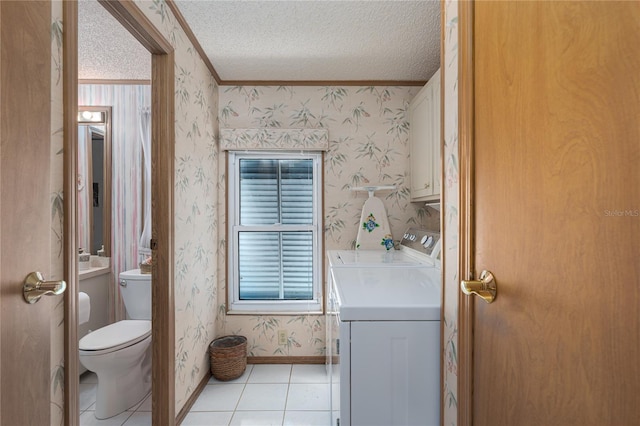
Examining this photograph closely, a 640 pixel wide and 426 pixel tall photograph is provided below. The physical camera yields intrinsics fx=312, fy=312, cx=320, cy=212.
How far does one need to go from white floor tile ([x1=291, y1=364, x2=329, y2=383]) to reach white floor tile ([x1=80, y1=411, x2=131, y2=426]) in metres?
1.09

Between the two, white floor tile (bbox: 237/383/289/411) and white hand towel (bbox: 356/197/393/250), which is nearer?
white floor tile (bbox: 237/383/289/411)

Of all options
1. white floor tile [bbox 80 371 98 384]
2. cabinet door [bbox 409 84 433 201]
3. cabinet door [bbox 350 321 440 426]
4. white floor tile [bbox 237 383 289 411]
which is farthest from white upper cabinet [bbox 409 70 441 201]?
white floor tile [bbox 80 371 98 384]

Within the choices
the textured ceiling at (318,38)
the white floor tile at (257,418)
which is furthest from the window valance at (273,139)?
the white floor tile at (257,418)

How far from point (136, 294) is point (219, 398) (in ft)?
3.26

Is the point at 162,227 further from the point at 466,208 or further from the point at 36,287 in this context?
the point at 466,208

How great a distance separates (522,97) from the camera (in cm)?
70

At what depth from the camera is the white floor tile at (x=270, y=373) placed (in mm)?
2352

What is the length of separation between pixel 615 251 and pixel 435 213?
2170 mm

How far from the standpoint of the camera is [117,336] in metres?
1.97

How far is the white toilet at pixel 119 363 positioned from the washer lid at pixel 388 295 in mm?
1386

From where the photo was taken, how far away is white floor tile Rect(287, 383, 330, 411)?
2.02m

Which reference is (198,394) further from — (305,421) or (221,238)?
(221,238)

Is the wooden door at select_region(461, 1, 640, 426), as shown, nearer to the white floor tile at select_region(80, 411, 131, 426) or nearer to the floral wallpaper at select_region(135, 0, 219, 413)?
the floral wallpaper at select_region(135, 0, 219, 413)

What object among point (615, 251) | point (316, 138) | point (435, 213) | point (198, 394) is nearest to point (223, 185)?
point (316, 138)
